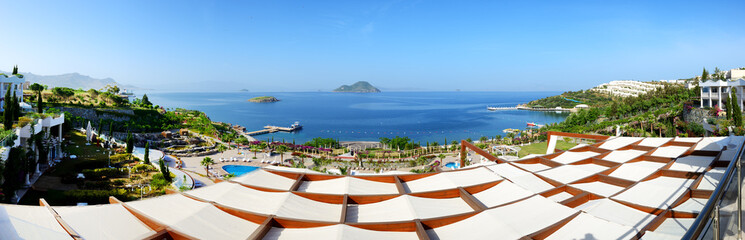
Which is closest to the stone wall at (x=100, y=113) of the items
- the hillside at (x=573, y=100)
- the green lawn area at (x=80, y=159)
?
the green lawn area at (x=80, y=159)

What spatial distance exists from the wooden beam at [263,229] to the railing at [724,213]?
3.33m

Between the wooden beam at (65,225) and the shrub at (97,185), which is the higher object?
the wooden beam at (65,225)

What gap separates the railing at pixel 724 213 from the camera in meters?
1.50

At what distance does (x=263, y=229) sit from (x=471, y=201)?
280 centimetres

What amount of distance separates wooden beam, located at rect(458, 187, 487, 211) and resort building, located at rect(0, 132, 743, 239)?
2 centimetres

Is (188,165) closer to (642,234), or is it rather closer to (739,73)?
(642,234)

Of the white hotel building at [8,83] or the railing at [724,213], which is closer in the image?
the railing at [724,213]

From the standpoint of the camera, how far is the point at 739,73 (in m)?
31.7

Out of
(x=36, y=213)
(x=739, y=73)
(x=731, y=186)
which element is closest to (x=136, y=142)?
(x=36, y=213)

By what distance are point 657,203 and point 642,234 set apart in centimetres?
183

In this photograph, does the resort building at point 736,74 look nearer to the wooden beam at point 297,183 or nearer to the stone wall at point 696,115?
the stone wall at point 696,115

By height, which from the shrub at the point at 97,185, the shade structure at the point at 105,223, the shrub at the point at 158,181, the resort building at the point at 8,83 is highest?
the resort building at the point at 8,83

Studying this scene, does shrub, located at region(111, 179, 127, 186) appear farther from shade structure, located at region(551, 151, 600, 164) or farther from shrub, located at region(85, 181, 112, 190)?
shade structure, located at region(551, 151, 600, 164)

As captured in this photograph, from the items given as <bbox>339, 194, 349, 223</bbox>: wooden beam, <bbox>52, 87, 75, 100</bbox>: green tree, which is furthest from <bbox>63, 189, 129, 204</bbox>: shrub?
<bbox>52, 87, 75, 100</bbox>: green tree
